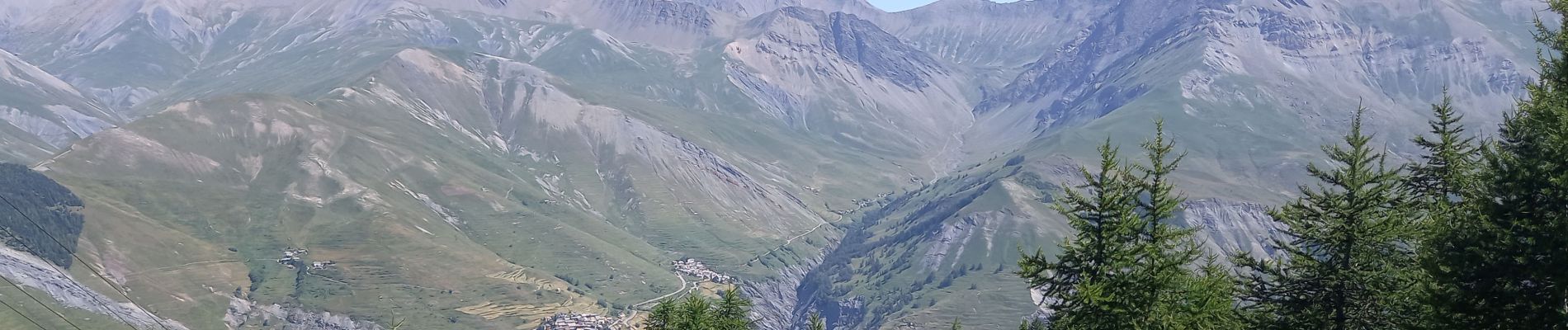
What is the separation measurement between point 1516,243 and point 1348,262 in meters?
10.9

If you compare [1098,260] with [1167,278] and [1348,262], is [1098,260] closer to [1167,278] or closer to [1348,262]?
[1167,278]

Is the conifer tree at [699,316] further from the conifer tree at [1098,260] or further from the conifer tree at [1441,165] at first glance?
the conifer tree at [1441,165]

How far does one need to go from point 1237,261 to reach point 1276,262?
218 cm

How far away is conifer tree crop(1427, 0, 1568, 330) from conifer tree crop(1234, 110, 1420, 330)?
23.9 feet

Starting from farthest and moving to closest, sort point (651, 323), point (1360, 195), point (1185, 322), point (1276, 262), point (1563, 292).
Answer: point (651, 323), point (1276, 262), point (1360, 195), point (1185, 322), point (1563, 292)

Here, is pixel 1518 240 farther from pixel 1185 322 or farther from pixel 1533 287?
pixel 1185 322

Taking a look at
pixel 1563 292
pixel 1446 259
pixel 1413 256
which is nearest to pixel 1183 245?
pixel 1413 256

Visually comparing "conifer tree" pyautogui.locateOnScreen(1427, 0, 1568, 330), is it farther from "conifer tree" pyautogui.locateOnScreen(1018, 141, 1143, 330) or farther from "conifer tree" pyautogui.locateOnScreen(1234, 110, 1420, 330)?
"conifer tree" pyautogui.locateOnScreen(1018, 141, 1143, 330)

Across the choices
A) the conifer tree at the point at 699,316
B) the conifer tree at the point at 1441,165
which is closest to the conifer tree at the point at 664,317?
the conifer tree at the point at 699,316

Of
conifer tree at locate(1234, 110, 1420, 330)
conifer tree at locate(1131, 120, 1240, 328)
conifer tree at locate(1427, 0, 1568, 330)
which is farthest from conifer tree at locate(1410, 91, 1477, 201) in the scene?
conifer tree at locate(1427, 0, 1568, 330)

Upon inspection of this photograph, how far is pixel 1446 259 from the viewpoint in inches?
995

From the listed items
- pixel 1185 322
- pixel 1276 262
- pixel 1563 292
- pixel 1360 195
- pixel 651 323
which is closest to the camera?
pixel 1563 292

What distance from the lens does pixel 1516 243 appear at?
78.8 ft

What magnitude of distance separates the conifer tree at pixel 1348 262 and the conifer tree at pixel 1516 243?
730cm
